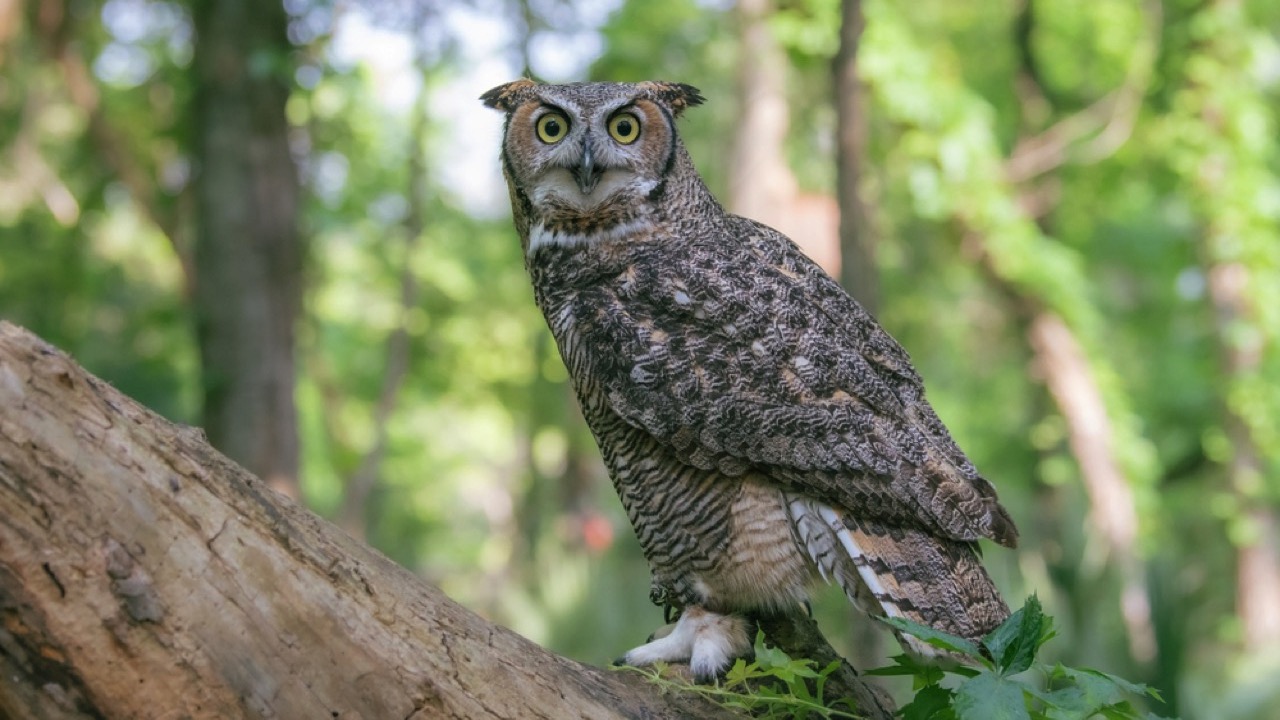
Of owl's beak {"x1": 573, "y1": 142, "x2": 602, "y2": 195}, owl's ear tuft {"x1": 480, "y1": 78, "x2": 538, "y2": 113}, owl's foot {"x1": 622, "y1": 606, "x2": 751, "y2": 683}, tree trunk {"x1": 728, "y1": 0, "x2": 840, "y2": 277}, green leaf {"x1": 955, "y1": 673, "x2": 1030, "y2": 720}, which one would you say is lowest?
green leaf {"x1": 955, "y1": 673, "x2": 1030, "y2": 720}

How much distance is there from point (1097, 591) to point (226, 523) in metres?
4.67

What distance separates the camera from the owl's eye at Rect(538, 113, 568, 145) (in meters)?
3.10

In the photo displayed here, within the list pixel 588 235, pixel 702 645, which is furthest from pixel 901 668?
pixel 588 235

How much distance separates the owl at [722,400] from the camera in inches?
110

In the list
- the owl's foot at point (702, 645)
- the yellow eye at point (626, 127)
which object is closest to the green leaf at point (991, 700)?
the owl's foot at point (702, 645)

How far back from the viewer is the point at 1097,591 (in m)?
5.49

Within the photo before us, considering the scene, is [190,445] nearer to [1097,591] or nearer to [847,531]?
[847,531]

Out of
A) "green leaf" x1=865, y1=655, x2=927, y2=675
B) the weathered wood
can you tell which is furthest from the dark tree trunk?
the weathered wood

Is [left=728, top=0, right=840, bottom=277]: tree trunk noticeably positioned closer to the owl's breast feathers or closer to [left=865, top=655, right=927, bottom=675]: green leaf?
the owl's breast feathers

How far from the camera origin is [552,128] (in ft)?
10.3

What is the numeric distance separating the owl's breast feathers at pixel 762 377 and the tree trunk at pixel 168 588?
91 centimetres

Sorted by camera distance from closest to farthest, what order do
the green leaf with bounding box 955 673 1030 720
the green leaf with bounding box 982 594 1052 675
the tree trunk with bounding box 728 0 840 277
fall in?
the green leaf with bounding box 955 673 1030 720 < the green leaf with bounding box 982 594 1052 675 < the tree trunk with bounding box 728 0 840 277

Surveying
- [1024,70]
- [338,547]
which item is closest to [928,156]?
[1024,70]

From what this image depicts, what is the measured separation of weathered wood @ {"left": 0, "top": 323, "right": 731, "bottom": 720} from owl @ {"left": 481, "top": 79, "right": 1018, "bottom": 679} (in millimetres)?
892
